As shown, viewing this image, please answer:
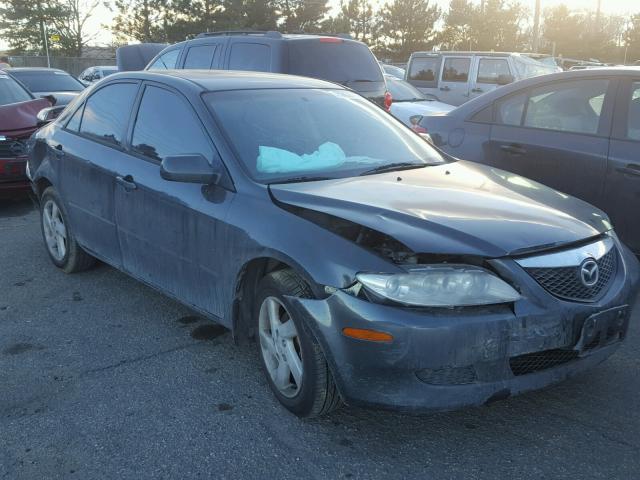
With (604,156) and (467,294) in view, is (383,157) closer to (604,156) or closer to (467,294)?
(467,294)

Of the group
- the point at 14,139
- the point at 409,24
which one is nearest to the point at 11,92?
the point at 14,139

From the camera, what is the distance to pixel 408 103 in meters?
11.5

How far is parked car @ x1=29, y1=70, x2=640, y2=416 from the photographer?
104 inches

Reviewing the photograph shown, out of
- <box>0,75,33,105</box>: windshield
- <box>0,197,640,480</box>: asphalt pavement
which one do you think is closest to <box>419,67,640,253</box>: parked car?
<box>0,197,640,480</box>: asphalt pavement

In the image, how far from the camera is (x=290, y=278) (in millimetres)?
2998

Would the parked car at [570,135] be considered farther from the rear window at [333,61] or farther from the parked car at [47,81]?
the parked car at [47,81]

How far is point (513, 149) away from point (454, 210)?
256cm

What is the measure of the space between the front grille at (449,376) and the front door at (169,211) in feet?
4.17

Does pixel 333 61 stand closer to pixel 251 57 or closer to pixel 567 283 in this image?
pixel 251 57

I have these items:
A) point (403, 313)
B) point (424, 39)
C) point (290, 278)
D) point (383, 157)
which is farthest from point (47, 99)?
point (424, 39)

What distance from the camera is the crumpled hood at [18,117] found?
7.64m

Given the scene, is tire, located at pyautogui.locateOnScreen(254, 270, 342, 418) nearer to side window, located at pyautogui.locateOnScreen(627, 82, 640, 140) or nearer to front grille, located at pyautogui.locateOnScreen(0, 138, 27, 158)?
side window, located at pyautogui.locateOnScreen(627, 82, 640, 140)

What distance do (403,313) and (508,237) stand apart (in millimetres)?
590

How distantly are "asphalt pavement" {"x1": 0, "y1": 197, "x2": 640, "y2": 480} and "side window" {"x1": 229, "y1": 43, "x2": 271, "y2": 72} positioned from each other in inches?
187
